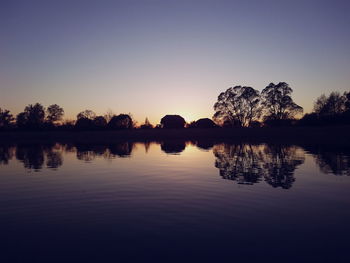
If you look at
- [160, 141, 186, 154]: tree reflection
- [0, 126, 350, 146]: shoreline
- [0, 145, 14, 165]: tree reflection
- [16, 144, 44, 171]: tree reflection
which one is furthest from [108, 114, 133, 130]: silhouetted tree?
[16, 144, 44, 171]: tree reflection

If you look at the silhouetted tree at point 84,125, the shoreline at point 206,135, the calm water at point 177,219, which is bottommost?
the calm water at point 177,219

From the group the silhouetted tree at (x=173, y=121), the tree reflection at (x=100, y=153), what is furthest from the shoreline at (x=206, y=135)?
the silhouetted tree at (x=173, y=121)

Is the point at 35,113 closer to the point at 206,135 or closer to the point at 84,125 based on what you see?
the point at 84,125

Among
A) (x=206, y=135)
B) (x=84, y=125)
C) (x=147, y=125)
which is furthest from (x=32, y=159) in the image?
(x=147, y=125)

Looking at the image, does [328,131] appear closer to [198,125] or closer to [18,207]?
[198,125]

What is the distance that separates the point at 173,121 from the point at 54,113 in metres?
75.9

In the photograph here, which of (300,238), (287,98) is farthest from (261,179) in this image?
(287,98)

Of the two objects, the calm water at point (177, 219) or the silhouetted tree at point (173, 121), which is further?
the silhouetted tree at point (173, 121)

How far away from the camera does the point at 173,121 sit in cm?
17662

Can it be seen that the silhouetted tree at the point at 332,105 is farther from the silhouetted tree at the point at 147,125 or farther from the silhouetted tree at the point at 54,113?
the silhouetted tree at the point at 54,113

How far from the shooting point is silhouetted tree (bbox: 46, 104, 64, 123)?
17175 centimetres

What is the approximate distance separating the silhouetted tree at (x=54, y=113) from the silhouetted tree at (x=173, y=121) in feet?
217

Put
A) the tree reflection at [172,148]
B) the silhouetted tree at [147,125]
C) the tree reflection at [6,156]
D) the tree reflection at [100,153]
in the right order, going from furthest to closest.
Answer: the silhouetted tree at [147,125] → the tree reflection at [172,148] → the tree reflection at [100,153] → the tree reflection at [6,156]

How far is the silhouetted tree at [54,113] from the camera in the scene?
563 feet
